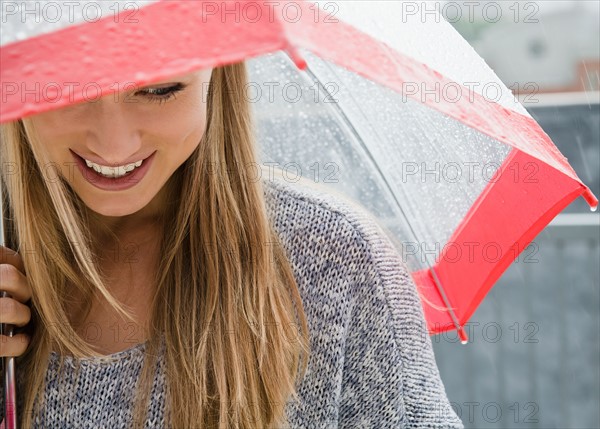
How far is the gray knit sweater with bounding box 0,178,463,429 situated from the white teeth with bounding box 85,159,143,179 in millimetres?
367

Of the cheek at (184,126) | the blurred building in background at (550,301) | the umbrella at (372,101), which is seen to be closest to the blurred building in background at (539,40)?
the blurred building in background at (550,301)

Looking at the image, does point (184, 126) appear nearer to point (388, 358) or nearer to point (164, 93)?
point (164, 93)

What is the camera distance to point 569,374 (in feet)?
9.75

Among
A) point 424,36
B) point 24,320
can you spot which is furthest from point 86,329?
point 424,36

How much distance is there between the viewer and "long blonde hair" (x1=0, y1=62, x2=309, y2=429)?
1.33 meters

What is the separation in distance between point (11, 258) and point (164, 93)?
408 millimetres

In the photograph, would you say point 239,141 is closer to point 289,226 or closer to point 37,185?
point 289,226

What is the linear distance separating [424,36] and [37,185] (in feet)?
2.19

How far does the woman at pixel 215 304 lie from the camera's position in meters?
1.34

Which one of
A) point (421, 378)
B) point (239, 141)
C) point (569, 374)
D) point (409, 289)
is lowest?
point (569, 374)

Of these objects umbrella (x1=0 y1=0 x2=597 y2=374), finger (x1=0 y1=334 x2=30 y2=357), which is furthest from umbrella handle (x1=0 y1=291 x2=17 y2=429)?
umbrella (x1=0 y1=0 x2=597 y2=374)

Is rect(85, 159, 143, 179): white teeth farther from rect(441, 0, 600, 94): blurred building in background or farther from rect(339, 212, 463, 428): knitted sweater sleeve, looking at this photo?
rect(441, 0, 600, 94): blurred building in background

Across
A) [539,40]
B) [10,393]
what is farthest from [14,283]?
[539,40]

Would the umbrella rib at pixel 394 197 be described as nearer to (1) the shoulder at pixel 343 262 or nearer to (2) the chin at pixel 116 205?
(1) the shoulder at pixel 343 262
